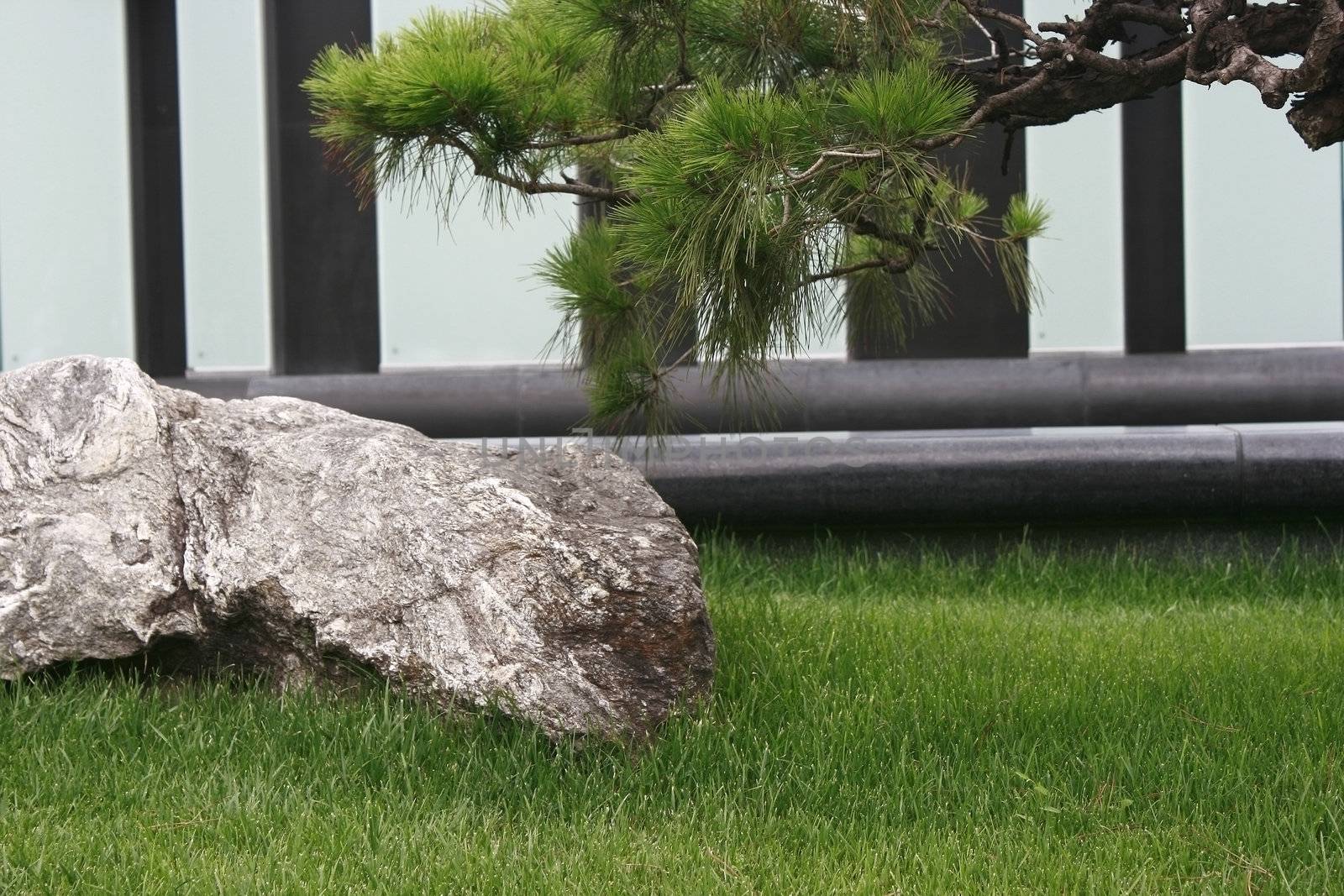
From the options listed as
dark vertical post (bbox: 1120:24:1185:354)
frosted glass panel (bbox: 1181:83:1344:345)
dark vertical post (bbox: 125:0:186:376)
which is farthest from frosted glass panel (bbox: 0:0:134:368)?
frosted glass panel (bbox: 1181:83:1344:345)

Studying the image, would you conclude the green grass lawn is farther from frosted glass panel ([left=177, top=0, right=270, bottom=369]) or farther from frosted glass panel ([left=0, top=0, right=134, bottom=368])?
frosted glass panel ([left=0, top=0, right=134, bottom=368])

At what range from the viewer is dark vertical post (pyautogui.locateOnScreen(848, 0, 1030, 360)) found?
4.95 meters

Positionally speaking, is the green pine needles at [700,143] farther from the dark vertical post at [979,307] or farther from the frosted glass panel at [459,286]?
the frosted glass panel at [459,286]

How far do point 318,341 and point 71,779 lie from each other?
3.16 m

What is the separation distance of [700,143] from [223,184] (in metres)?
3.78

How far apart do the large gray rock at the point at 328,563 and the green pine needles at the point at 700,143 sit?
0.47m

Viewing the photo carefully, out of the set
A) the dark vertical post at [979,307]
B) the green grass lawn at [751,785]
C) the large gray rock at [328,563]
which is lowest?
the green grass lawn at [751,785]

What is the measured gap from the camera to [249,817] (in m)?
2.06

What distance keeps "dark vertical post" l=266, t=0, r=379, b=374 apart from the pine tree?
207 centimetres

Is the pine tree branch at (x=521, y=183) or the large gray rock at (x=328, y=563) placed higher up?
the pine tree branch at (x=521, y=183)

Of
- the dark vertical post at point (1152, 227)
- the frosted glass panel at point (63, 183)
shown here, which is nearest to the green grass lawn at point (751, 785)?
the dark vertical post at point (1152, 227)

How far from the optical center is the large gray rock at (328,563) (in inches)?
91.8

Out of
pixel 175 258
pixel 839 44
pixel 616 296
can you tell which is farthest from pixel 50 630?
pixel 175 258

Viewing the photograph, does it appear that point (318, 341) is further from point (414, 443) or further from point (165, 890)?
point (165, 890)
